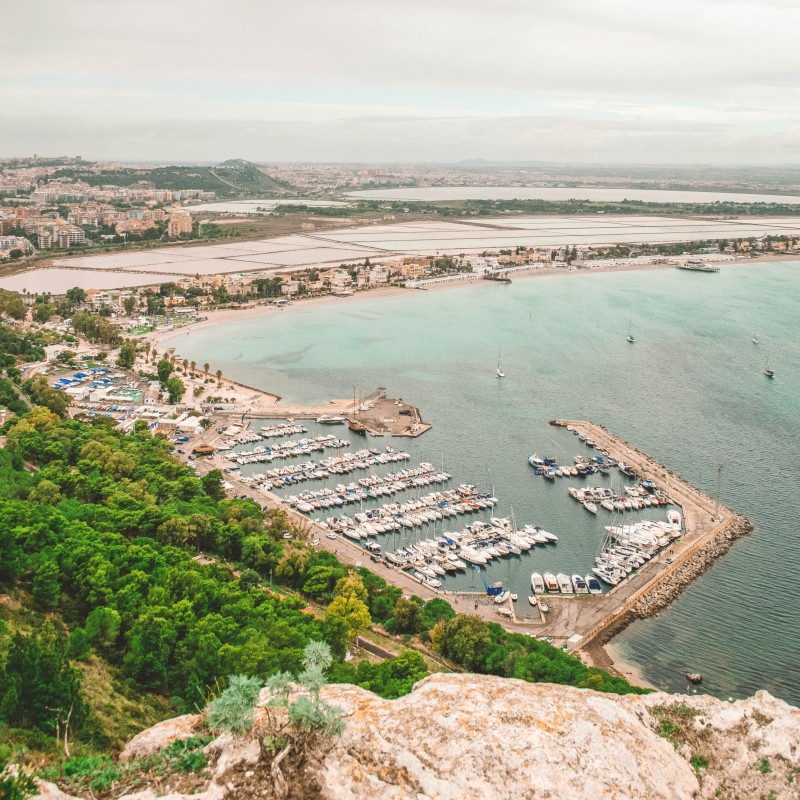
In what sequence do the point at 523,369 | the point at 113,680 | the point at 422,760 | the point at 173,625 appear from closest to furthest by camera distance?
the point at 422,760 → the point at 113,680 → the point at 173,625 → the point at 523,369

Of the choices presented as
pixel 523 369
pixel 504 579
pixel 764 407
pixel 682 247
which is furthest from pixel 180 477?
pixel 682 247

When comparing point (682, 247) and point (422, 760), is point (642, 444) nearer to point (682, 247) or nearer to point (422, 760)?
point (422, 760)

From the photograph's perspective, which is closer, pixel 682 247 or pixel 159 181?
pixel 682 247

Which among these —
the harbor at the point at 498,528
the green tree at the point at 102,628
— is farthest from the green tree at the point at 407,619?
the green tree at the point at 102,628

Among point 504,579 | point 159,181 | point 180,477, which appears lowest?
point 504,579

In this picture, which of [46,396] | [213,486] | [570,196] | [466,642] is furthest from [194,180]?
[466,642]
